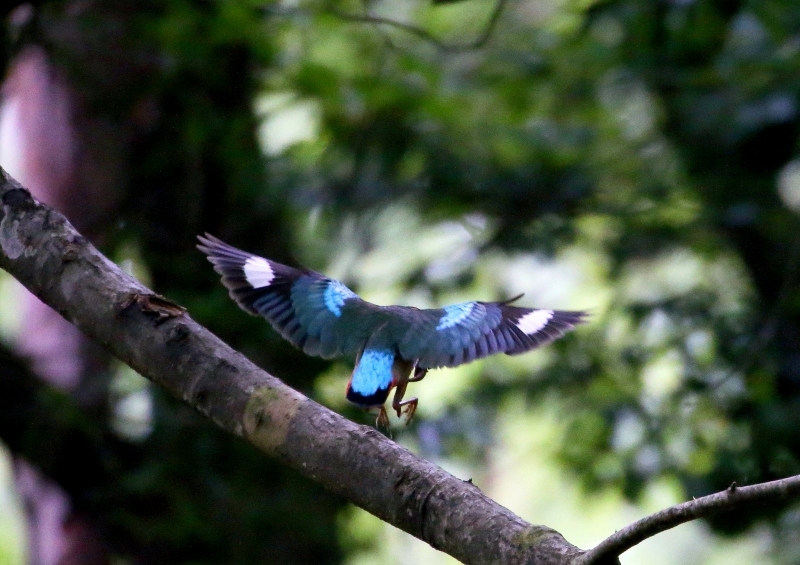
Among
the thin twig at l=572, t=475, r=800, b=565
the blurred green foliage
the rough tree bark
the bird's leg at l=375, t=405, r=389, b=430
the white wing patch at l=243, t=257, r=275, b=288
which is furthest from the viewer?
the blurred green foliage

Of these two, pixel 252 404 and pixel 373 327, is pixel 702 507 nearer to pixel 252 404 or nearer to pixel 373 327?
pixel 252 404

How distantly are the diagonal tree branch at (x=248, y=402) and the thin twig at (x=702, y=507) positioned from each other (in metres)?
0.16

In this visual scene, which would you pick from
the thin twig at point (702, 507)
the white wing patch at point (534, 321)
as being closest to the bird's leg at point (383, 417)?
the white wing patch at point (534, 321)

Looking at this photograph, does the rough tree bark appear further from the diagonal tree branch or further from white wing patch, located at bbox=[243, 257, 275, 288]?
white wing patch, located at bbox=[243, 257, 275, 288]

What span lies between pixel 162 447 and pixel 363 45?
248 cm

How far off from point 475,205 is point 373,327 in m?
2.18

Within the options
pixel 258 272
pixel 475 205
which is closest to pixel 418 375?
pixel 258 272

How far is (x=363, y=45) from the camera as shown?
5242 millimetres

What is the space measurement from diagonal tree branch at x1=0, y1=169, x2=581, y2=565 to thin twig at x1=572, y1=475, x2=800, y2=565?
0.16m

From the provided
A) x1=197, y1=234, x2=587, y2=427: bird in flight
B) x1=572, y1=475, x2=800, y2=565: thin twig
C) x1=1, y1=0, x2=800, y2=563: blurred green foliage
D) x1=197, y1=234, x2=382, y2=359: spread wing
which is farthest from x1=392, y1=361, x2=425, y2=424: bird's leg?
x1=1, y1=0, x2=800, y2=563: blurred green foliage

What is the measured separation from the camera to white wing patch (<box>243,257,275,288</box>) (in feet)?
9.25

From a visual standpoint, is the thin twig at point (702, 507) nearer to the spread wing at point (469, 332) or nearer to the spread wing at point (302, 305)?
the spread wing at point (469, 332)

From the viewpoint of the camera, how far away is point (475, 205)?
187 inches

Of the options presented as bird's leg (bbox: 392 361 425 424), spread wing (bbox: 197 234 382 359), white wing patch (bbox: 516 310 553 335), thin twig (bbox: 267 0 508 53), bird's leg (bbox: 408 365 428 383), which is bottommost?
bird's leg (bbox: 392 361 425 424)
